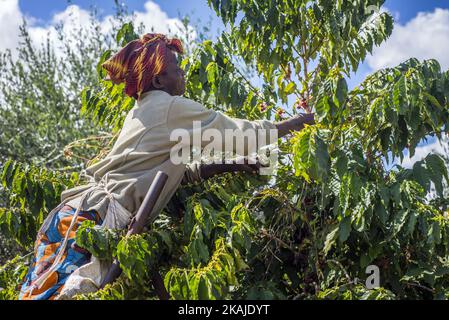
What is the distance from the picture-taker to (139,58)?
391cm

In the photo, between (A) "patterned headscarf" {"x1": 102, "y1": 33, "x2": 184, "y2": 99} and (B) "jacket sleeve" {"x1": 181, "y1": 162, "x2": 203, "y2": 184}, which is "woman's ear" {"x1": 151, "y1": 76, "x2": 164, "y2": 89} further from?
(B) "jacket sleeve" {"x1": 181, "y1": 162, "x2": 203, "y2": 184}

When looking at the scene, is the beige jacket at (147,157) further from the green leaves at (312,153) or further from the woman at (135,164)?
the green leaves at (312,153)

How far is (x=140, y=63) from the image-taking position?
154 inches

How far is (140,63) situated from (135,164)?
0.54 m

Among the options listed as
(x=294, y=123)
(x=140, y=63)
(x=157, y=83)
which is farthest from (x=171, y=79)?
(x=294, y=123)

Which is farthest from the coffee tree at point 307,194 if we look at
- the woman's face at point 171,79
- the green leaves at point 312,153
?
the woman's face at point 171,79

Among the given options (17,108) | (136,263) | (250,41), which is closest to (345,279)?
(136,263)

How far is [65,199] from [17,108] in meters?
10.2

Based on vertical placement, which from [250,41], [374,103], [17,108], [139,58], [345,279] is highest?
[17,108]

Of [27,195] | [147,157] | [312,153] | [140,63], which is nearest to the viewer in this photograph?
[312,153]

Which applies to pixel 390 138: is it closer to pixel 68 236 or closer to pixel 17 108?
pixel 68 236

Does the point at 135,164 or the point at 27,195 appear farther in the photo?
the point at 27,195

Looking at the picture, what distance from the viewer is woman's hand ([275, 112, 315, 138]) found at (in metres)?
3.74

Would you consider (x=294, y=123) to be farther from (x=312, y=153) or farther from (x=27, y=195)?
(x=27, y=195)
